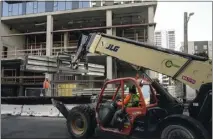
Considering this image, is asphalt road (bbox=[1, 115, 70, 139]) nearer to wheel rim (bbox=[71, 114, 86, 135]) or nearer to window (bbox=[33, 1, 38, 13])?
wheel rim (bbox=[71, 114, 86, 135])

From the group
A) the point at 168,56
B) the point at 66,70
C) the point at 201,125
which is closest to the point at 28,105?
the point at 66,70

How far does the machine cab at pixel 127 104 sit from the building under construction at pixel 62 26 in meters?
22.8

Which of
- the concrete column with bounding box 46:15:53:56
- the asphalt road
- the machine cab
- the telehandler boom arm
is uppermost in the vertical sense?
the concrete column with bounding box 46:15:53:56

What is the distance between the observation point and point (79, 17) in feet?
116

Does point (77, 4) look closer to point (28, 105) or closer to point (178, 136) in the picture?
point (28, 105)

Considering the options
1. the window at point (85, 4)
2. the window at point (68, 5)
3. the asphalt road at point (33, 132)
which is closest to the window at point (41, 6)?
the window at point (68, 5)

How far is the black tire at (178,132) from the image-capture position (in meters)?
6.45

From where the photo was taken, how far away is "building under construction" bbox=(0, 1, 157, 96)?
3284cm

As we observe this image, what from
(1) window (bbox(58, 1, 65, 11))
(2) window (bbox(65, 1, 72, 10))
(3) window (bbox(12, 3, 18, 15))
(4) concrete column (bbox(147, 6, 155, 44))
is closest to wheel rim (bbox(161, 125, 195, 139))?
(4) concrete column (bbox(147, 6, 155, 44))

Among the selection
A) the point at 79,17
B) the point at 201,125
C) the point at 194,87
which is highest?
the point at 79,17

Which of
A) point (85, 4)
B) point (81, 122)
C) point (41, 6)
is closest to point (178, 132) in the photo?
point (81, 122)

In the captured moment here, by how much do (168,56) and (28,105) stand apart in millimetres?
10416

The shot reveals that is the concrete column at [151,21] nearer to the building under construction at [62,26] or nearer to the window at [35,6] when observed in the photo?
the building under construction at [62,26]

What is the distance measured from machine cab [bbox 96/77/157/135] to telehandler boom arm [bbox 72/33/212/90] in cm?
62
